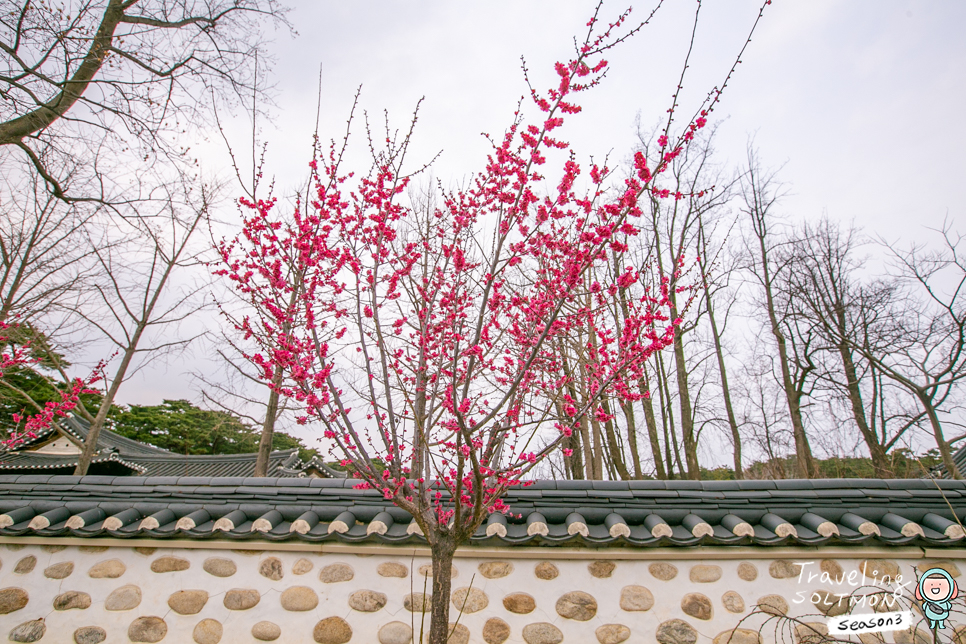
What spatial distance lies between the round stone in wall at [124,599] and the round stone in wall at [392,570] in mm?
1616

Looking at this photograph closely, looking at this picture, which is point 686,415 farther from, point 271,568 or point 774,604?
point 271,568

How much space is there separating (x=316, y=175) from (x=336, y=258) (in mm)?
583

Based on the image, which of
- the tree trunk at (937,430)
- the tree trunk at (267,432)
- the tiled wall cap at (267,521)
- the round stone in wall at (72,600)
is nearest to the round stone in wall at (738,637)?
the tiled wall cap at (267,521)

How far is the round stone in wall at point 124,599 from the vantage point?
3287 millimetres

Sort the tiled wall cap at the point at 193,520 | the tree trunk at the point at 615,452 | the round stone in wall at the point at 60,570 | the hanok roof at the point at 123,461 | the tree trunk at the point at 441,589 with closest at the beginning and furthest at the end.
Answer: the tree trunk at the point at 441,589, the tiled wall cap at the point at 193,520, the round stone in wall at the point at 60,570, the tree trunk at the point at 615,452, the hanok roof at the point at 123,461

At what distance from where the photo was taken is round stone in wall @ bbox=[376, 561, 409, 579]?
3.26 metres

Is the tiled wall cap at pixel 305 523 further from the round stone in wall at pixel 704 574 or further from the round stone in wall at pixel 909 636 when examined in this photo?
the round stone in wall at pixel 909 636

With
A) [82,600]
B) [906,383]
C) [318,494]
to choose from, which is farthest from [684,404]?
[82,600]

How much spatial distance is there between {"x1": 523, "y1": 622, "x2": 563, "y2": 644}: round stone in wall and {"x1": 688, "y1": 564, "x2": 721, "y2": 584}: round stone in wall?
0.91 meters

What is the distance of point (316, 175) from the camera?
11.2 feet

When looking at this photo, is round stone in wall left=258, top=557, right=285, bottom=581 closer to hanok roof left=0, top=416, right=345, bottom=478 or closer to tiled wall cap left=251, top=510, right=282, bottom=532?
tiled wall cap left=251, top=510, right=282, bottom=532

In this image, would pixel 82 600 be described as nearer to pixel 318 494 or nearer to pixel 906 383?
pixel 318 494

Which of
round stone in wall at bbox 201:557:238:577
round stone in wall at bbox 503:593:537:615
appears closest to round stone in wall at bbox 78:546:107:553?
round stone in wall at bbox 201:557:238:577

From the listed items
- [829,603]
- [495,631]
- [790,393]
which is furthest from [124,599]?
[790,393]
